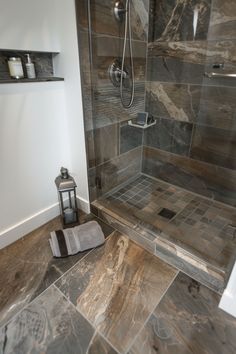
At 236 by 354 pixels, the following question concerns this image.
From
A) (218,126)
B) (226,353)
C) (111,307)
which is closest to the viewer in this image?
(226,353)

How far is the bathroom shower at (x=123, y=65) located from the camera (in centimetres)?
148

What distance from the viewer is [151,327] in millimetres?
1088

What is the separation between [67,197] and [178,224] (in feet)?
3.02

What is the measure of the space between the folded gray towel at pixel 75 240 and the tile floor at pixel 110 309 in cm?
5

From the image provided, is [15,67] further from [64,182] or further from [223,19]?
[223,19]

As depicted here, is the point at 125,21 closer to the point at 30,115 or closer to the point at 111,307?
the point at 30,115

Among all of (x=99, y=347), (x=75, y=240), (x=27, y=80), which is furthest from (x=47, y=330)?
(x=27, y=80)

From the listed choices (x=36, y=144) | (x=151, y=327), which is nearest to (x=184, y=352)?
(x=151, y=327)

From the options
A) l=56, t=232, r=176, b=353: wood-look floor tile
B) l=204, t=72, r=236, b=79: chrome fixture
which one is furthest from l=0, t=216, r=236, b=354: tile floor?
l=204, t=72, r=236, b=79: chrome fixture

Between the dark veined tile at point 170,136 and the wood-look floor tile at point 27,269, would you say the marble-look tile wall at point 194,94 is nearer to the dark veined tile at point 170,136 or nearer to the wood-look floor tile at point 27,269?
the dark veined tile at point 170,136

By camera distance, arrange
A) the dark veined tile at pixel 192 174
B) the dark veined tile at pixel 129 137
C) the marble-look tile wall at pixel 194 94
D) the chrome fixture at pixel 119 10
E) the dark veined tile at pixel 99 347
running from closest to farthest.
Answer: the dark veined tile at pixel 99 347 < the chrome fixture at pixel 119 10 < the marble-look tile wall at pixel 194 94 < the dark veined tile at pixel 192 174 < the dark veined tile at pixel 129 137

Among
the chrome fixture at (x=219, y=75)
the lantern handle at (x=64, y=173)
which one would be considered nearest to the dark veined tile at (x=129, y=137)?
the lantern handle at (x=64, y=173)

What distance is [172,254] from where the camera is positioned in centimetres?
137

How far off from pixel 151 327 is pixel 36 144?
4.24 ft
